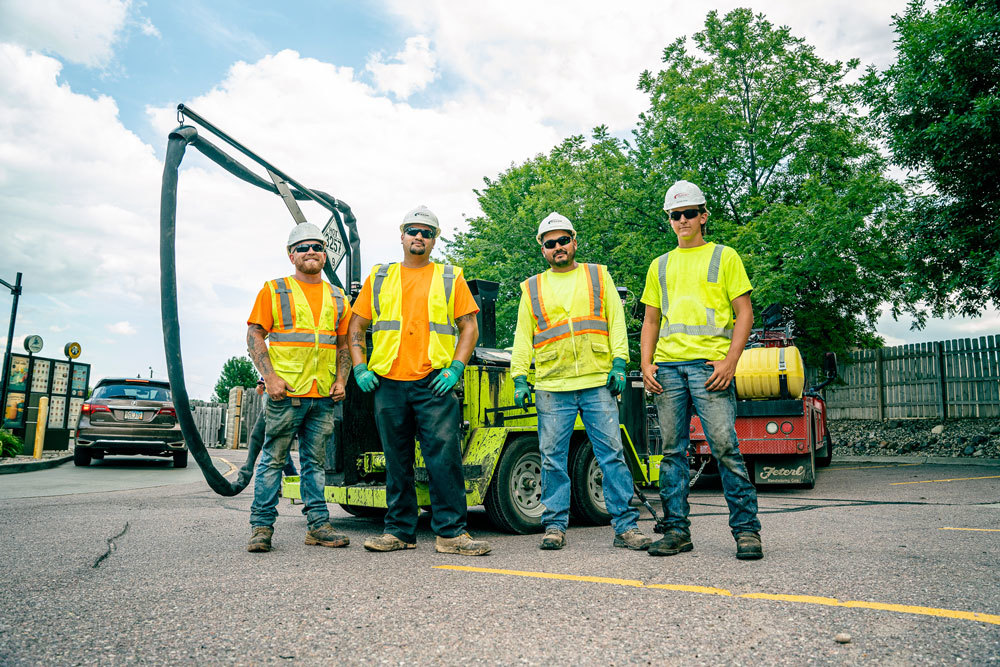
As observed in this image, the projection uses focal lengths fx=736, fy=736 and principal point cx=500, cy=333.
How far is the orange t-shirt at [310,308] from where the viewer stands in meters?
4.77

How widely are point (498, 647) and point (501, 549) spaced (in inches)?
86.9

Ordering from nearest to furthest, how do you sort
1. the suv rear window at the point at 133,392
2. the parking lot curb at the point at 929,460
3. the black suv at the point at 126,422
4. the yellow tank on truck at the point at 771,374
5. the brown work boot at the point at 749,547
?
the brown work boot at the point at 749,547
the yellow tank on truck at the point at 771,374
the parking lot curb at the point at 929,460
the black suv at the point at 126,422
the suv rear window at the point at 133,392

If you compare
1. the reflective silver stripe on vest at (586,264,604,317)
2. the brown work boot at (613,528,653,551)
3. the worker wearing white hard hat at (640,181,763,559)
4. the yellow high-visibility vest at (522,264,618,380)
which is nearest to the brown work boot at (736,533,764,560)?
the worker wearing white hard hat at (640,181,763,559)

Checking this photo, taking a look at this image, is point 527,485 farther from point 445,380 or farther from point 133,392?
point 133,392

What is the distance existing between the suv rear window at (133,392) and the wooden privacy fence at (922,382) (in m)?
16.3

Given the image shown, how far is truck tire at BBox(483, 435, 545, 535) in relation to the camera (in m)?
5.30

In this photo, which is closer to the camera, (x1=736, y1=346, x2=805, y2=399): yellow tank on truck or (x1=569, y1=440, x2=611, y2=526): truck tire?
(x1=569, y1=440, x2=611, y2=526): truck tire

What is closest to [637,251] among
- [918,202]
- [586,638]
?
[918,202]

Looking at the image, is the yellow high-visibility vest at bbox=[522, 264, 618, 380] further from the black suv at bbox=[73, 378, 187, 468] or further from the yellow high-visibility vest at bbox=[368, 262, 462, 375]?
the black suv at bbox=[73, 378, 187, 468]

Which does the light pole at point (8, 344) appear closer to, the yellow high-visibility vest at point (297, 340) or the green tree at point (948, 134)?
the yellow high-visibility vest at point (297, 340)

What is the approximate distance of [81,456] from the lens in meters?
14.5

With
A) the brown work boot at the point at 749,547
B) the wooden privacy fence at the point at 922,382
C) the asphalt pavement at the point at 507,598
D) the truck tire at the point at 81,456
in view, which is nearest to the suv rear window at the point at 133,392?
the truck tire at the point at 81,456

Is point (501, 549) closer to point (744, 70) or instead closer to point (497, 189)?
point (744, 70)

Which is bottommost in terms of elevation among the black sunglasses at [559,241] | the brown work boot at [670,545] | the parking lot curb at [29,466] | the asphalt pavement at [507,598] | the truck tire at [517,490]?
the parking lot curb at [29,466]
